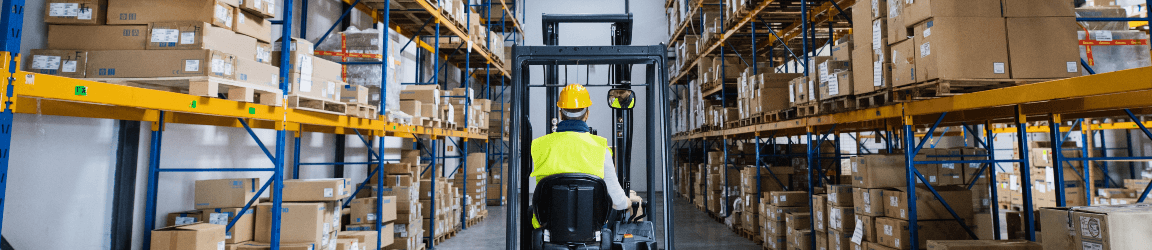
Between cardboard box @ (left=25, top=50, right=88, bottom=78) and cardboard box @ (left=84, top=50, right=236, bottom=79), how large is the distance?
40mm

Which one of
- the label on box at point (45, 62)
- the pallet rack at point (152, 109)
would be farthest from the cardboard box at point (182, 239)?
the label on box at point (45, 62)

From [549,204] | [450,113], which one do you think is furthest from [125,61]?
[450,113]

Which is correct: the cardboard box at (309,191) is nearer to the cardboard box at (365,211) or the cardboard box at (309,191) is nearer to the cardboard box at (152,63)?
the cardboard box at (365,211)

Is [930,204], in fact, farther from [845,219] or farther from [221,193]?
[221,193]

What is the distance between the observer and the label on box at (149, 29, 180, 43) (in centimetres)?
327

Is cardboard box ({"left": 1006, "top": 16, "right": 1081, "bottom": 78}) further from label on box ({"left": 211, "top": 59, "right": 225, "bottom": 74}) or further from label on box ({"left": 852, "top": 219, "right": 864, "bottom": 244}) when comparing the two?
label on box ({"left": 211, "top": 59, "right": 225, "bottom": 74})

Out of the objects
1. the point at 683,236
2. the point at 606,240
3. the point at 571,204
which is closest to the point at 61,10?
the point at 571,204

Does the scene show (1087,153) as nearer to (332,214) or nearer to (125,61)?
(332,214)

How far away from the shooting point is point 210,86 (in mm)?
3119

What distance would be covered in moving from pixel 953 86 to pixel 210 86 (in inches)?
184

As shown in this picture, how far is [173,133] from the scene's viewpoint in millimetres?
4477

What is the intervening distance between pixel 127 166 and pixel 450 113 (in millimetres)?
4558

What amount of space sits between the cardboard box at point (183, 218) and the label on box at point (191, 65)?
1.77 metres

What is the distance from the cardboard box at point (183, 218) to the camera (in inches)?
172
